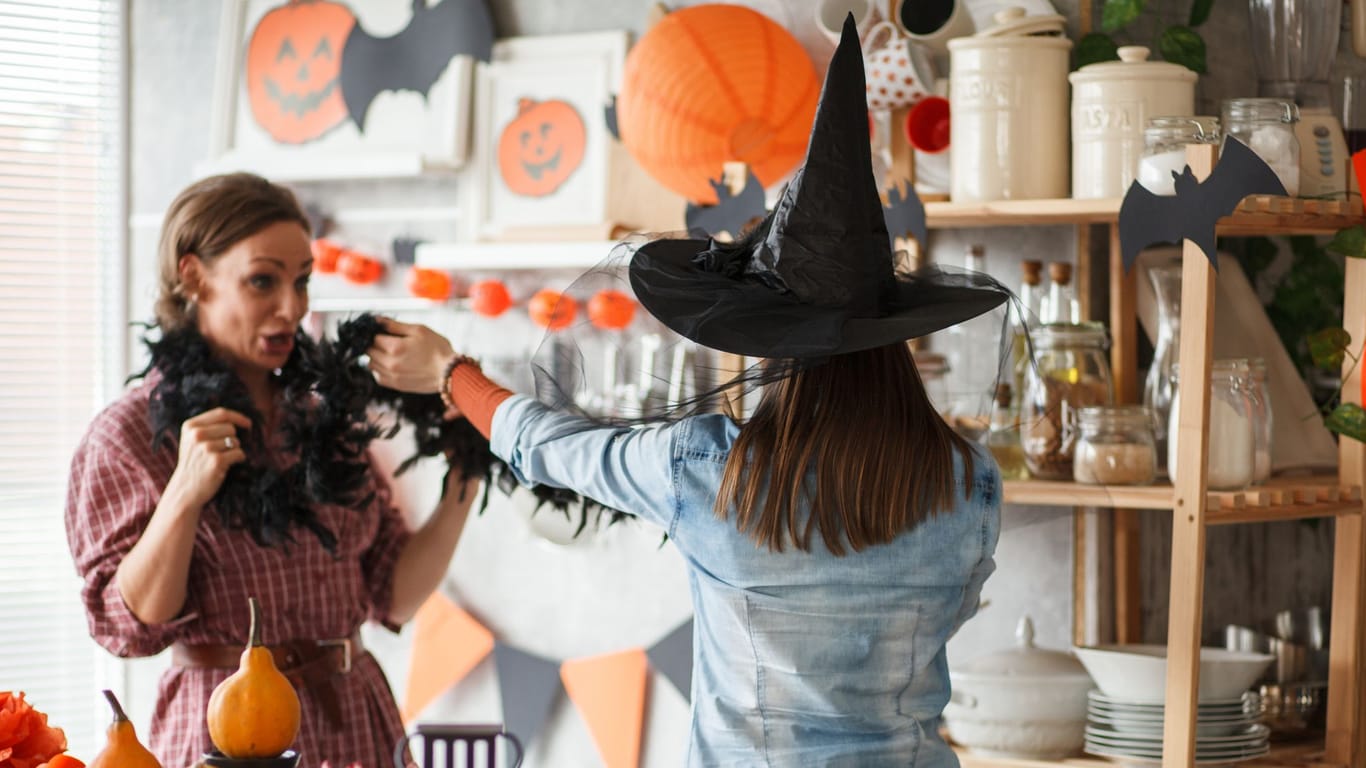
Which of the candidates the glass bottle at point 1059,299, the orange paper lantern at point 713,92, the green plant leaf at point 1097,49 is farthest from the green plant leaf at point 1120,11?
the orange paper lantern at point 713,92

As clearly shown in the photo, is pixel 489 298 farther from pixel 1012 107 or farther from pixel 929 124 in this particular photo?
pixel 1012 107

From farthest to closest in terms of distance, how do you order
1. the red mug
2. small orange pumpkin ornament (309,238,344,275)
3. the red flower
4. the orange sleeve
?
small orange pumpkin ornament (309,238,344,275), the red mug, the orange sleeve, the red flower

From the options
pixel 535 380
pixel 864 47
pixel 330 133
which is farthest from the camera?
pixel 330 133

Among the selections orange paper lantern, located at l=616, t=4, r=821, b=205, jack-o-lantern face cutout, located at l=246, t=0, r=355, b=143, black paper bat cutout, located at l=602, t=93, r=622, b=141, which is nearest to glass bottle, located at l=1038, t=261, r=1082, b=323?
orange paper lantern, located at l=616, t=4, r=821, b=205

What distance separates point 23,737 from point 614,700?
1632 millimetres

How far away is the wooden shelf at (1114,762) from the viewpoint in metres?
2.30

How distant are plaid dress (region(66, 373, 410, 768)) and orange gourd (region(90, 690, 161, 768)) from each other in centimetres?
64

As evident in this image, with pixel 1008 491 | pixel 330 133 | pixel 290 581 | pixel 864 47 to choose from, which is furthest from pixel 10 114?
pixel 1008 491

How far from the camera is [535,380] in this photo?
6.01ft

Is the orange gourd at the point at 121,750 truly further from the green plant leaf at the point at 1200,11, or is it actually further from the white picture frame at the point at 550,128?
the green plant leaf at the point at 1200,11

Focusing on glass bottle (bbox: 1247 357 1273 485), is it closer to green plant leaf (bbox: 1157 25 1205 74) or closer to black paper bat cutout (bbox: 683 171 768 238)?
green plant leaf (bbox: 1157 25 1205 74)

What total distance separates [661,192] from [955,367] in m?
0.78

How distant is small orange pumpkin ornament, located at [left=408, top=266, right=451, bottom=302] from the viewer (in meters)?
3.26

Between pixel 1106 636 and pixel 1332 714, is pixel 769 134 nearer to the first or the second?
pixel 1106 636
